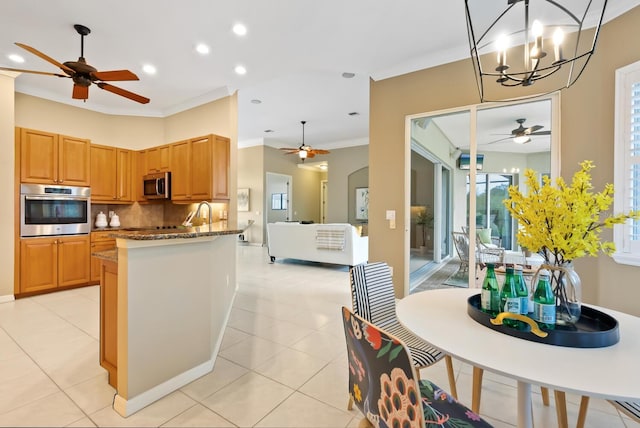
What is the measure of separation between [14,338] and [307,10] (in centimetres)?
418

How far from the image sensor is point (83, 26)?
3072 millimetres

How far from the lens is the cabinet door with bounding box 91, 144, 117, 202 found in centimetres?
473

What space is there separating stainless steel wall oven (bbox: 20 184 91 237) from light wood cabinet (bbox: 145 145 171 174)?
3.16ft

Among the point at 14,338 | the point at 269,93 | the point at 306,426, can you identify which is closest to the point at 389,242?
the point at 306,426

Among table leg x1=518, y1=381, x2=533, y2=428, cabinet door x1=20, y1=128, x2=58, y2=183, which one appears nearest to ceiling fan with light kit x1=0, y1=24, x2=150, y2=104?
cabinet door x1=20, y1=128, x2=58, y2=183

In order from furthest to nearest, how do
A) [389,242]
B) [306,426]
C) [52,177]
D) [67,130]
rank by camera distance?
[67,130] < [52,177] < [389,242] < [306,426]

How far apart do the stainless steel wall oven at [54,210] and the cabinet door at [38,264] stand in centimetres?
14

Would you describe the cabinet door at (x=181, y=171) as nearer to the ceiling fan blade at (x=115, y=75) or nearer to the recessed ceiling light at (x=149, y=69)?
the recessed ceiling light at (x=149, y=69)

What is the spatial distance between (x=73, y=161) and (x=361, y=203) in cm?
689

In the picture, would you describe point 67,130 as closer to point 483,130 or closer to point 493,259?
point 483,130

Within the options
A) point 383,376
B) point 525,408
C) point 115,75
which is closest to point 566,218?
point 525,408

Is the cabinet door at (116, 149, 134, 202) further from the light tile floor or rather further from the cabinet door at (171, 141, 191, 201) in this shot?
the light tile floor

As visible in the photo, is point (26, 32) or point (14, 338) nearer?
point (14, 338)

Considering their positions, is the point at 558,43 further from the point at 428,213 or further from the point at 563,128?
the point at 428,213
